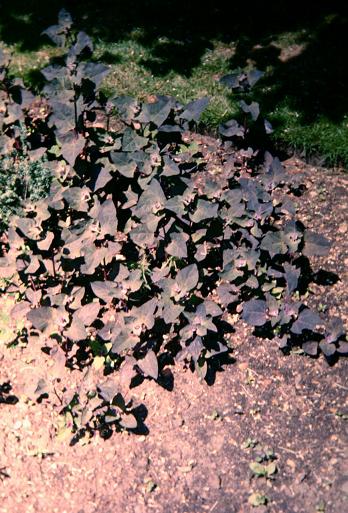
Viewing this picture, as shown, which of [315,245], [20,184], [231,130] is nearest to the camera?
[315,245]

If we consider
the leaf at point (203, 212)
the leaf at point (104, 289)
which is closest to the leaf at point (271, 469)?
the leaf at point (104, 289)

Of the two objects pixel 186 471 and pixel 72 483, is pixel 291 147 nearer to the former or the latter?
pixel 186 471

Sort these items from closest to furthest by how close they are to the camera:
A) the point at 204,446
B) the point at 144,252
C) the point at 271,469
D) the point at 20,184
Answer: the point at 271,469 < the point at 204,446 < the point at 144,252 < the point at 20,184

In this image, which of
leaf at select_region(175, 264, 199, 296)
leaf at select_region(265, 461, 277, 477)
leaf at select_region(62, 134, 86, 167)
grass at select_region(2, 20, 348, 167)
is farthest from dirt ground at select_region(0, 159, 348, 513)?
grass at select_region(2, 20, 348, 167)

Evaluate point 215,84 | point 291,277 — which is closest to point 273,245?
point 291,277

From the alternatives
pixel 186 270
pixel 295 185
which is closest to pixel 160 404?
pixel 186 270

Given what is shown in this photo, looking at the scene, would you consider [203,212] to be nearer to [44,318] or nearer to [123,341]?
[123,341]
